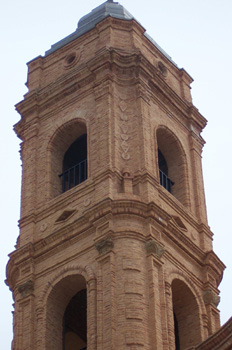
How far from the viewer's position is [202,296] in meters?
40.0

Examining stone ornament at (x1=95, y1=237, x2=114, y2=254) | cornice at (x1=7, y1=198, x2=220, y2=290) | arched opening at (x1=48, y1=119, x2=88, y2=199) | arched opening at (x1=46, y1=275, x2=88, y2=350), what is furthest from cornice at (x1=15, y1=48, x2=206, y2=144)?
arched opening at (x1=46, y1=275, x2=88, y2=350)

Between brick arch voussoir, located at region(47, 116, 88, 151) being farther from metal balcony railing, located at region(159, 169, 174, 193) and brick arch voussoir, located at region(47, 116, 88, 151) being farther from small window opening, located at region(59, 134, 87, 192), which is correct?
metal balcony railing, located at region(159, 169, 174, 193)

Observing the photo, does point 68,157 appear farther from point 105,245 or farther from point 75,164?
point 105,245

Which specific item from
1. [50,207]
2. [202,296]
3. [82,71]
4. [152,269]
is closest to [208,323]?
[202,296]

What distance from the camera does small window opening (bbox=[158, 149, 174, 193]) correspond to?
43697 millimetres

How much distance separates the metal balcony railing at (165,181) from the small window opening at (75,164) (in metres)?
2.93

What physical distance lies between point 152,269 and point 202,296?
3726mm

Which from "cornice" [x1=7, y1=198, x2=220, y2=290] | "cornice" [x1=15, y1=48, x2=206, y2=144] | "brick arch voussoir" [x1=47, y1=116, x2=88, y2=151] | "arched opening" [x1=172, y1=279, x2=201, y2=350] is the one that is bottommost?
"arched opening" [x1=172, y1=279, x2=201, y2=350]

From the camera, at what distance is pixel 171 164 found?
44.8 meters

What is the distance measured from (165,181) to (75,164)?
11.9 ft

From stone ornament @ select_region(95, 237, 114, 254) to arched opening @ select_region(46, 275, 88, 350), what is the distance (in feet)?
4.57

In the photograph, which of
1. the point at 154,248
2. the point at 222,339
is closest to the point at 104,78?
the point at 154,248

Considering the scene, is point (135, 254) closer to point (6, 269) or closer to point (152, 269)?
point (152, 269)

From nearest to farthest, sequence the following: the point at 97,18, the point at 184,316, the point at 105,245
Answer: the point at 105,245
the point at 184,316
the point at 97,18
